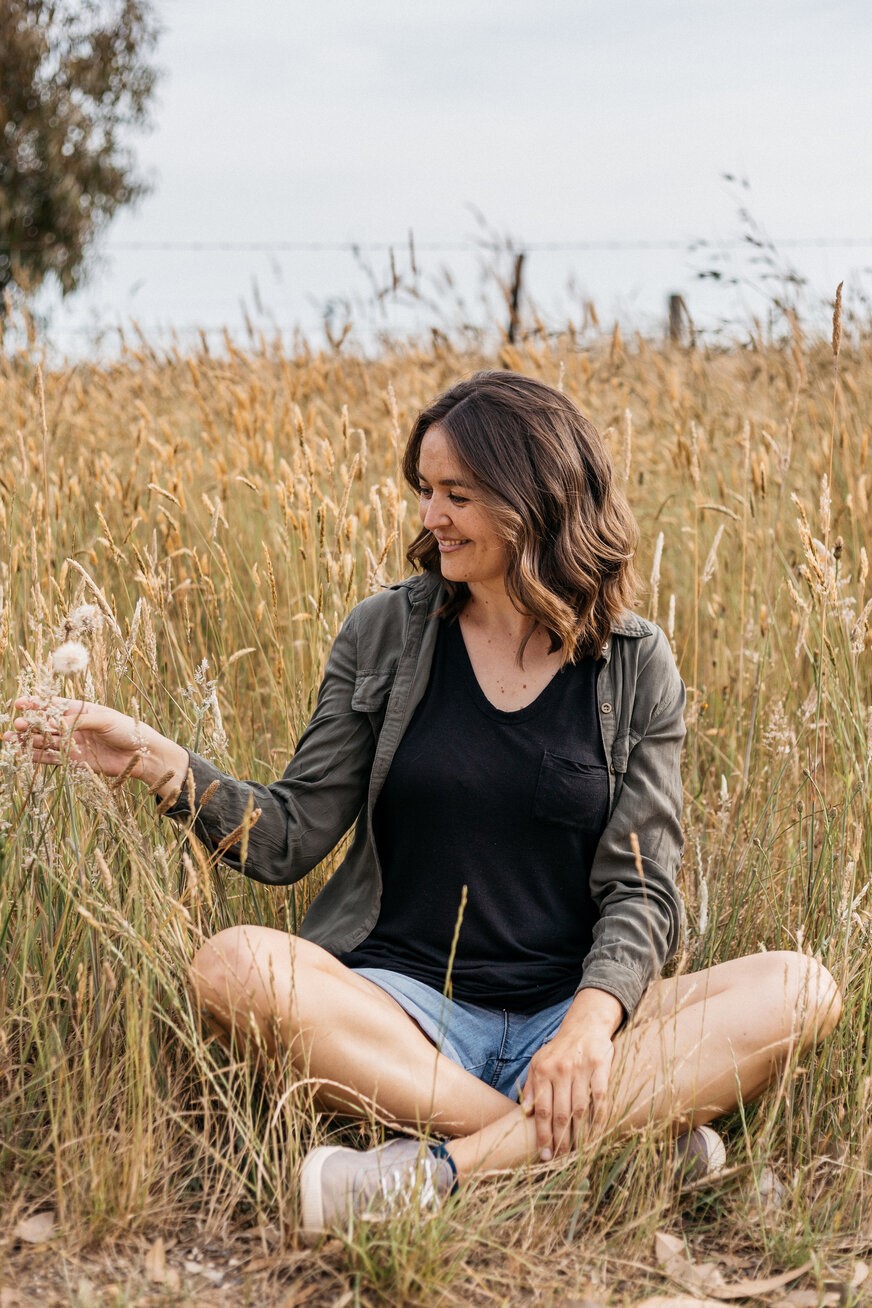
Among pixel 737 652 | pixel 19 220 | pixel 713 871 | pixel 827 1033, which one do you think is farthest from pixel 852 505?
pixel 19 220

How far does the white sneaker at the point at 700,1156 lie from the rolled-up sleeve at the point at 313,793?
0.68 meters

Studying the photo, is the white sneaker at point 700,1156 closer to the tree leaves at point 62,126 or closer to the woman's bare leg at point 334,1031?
the woman's bare leg at point 334,1031

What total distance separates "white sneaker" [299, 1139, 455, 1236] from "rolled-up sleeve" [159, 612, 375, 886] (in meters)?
0.47

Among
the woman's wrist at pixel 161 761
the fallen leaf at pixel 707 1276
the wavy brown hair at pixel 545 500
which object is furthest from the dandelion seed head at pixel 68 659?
the fallen leaf at pixel 707 1276

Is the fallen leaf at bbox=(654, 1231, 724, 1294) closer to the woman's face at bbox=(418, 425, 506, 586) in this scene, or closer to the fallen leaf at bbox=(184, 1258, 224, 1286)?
Result: the fallen leaf at bbox=(184, 1258, 224, 1286)

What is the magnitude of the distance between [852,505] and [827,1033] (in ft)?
5.09

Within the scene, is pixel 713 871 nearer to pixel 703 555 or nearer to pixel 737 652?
pixel 737 652

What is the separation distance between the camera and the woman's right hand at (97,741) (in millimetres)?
1713

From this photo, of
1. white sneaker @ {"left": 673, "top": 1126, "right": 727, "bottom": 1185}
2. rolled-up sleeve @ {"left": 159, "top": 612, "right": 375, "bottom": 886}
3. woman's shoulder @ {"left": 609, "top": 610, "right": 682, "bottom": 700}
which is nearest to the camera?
white sneaker @ {"left": 673, "top": 1126, "right": 727, "bottom": 1185}

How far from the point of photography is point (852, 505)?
3137mm

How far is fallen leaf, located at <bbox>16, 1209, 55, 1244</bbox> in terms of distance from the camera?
1610mm

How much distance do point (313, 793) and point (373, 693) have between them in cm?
18

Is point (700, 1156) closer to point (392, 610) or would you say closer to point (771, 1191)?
point (771, 1191)

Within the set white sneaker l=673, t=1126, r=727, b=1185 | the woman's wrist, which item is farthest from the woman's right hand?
white sneaker l=673, t=1126, r=727, b=1185
